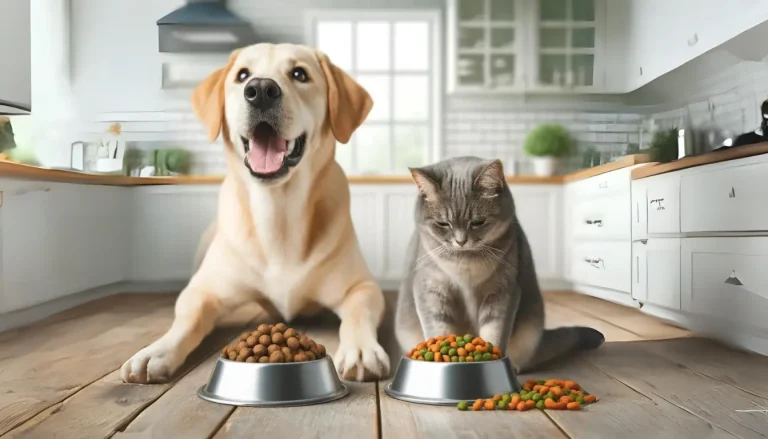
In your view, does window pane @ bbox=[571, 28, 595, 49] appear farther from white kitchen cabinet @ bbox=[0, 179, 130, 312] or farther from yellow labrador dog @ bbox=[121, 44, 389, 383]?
white kitchen cabinet @ bbox=[0, 179, 130, 312]

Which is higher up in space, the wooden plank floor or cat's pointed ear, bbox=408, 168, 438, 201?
cat's pointed ear, bbox=408, 168, 438, 201

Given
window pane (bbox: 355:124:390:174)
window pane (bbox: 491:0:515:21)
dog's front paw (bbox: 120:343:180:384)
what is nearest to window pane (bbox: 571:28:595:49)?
window pane (bbox: 491:0:515:21)

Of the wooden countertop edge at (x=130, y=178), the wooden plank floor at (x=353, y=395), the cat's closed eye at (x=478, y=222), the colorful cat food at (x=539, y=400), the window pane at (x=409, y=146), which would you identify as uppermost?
the window pane at (x=409, y=146)

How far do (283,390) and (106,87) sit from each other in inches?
41.0

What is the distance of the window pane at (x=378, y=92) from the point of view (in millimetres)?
1874

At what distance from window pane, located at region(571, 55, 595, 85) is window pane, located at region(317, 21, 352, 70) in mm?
596

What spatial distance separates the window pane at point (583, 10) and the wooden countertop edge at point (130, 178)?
43cm

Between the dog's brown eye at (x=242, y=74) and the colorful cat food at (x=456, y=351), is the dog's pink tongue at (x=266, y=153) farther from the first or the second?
the colorful cat food at (x=456, y=351)

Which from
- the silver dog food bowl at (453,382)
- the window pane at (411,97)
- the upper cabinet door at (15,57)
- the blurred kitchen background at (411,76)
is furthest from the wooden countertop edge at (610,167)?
the upper cabinet door at (15,57)

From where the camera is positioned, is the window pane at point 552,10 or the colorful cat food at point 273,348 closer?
the colorful cat food at point 273,348

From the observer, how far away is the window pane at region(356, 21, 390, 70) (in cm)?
186

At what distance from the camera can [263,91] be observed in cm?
149

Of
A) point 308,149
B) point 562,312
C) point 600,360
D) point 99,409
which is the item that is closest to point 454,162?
point 308,149

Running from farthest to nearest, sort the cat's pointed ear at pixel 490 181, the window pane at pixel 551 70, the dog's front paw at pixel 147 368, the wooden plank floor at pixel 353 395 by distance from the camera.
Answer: the window pane at pixel 551 70, the cat's pointed ear at pixel 490 181, the dog's front paw at pixel 147 368, the wooden plank floor at pixel 353 395
